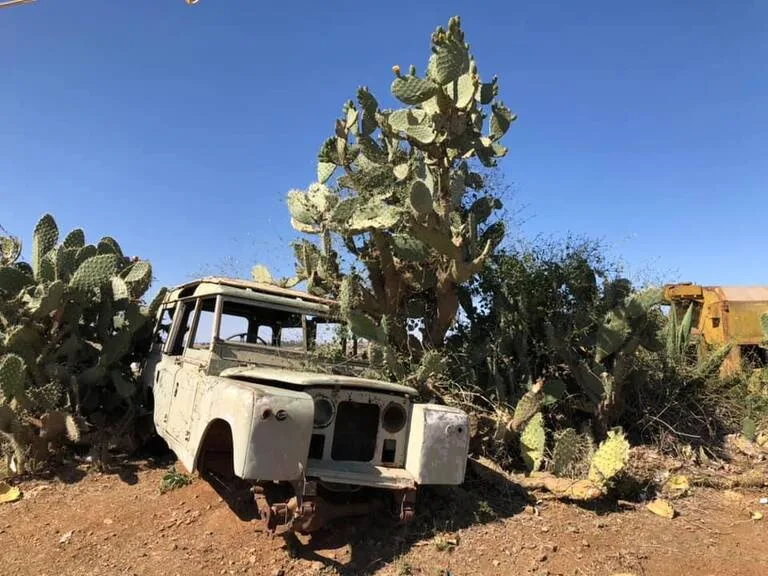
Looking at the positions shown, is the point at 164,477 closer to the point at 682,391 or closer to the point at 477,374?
the point at 477,374

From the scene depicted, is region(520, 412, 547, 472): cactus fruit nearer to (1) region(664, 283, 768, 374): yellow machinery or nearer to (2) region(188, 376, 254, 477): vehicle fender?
(2) region(188, 376, 254, 477): vehicle fender

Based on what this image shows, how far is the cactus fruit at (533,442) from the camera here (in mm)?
5926

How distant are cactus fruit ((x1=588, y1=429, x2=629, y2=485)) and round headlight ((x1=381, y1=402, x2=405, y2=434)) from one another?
1877 mm

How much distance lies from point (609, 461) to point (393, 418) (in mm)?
2006

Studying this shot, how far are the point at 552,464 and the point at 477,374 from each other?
4.41 feet

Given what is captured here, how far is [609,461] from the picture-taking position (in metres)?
5.27

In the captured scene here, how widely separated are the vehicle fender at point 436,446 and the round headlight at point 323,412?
0.70m

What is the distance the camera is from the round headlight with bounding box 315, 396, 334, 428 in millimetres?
4496

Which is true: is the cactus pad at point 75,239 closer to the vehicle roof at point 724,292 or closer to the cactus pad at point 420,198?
the cactus pad at point 420,198

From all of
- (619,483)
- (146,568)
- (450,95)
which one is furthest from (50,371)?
(619,483)

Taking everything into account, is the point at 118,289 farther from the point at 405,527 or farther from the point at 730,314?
the point at 730,314

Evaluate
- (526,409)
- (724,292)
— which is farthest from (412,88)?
(724,292)

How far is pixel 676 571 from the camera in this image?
4332 mm

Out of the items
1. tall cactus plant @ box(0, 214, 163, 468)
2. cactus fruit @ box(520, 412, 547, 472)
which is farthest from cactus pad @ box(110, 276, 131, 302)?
cactus fruit @ box(520, 412, 547, 472)
